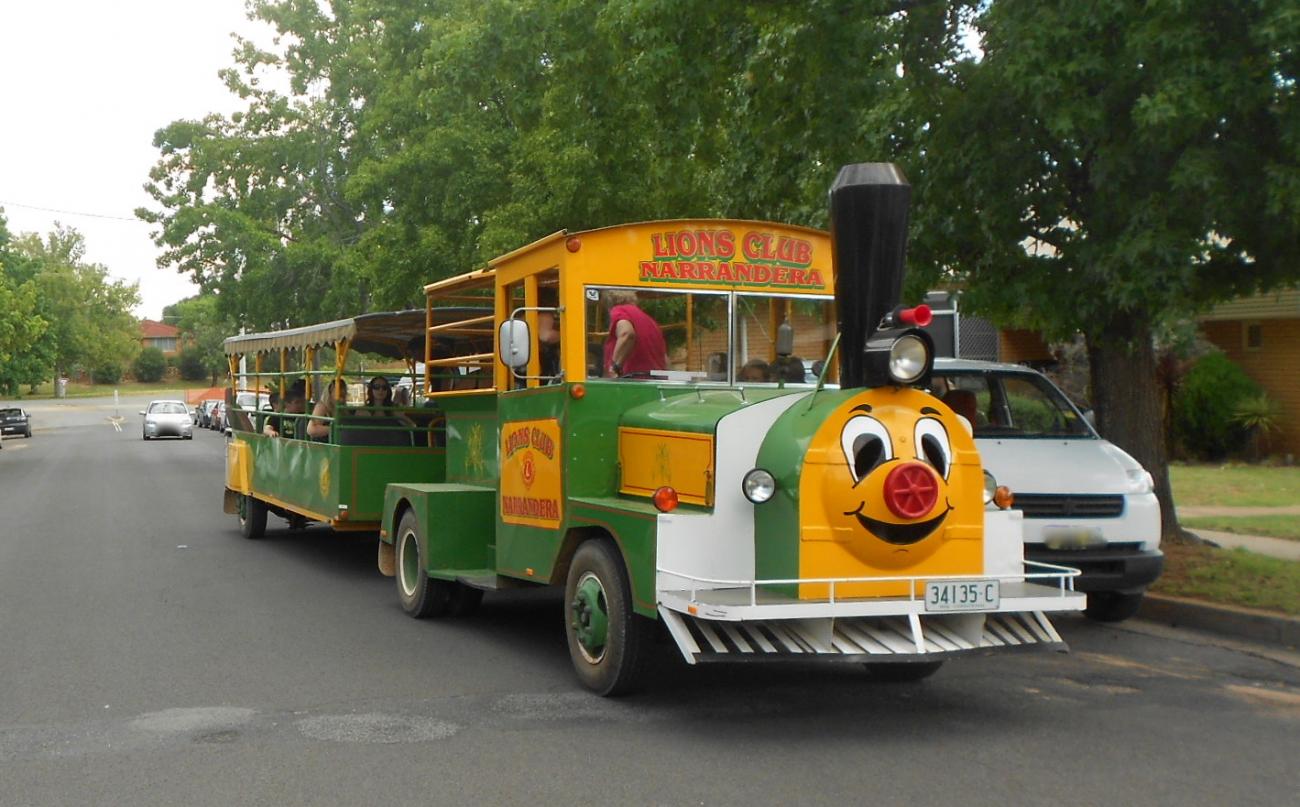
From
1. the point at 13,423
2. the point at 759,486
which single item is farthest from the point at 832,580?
the point at 13,423

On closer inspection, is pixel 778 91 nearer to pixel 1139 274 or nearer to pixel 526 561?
pixel 1139 274

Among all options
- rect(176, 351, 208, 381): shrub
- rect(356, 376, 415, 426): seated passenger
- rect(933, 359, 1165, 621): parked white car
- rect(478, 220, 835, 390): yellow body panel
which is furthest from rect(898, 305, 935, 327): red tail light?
rect(176, 351, 208, 381): shrub

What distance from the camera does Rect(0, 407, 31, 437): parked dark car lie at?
5556 centimetres

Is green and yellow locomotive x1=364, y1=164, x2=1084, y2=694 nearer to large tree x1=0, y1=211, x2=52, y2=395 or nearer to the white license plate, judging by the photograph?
the white license plate

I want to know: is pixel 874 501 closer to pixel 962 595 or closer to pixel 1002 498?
pixel 962 595

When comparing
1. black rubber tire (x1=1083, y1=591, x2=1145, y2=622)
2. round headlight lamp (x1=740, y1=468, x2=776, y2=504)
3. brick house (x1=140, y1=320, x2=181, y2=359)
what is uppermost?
brick house (x1=140, y1=320, x2=181, y2=359)

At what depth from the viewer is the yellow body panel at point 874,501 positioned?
21.1ft

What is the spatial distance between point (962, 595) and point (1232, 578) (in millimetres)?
4953

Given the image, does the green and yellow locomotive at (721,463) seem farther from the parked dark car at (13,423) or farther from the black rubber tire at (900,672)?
the parked dark car at (13,423)

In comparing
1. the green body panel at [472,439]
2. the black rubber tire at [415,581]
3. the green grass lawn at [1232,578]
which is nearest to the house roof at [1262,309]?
the green grass lawn at [1232,578]

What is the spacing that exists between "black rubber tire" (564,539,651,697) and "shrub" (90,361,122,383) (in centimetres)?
11965

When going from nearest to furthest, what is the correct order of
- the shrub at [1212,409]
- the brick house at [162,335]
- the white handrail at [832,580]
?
the white handrail at [832,580] → the shrub at [1212,409] → the brick house at [162,335]

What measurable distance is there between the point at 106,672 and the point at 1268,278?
8835 mm

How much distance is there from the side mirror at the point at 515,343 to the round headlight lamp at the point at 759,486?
1.75 metres
